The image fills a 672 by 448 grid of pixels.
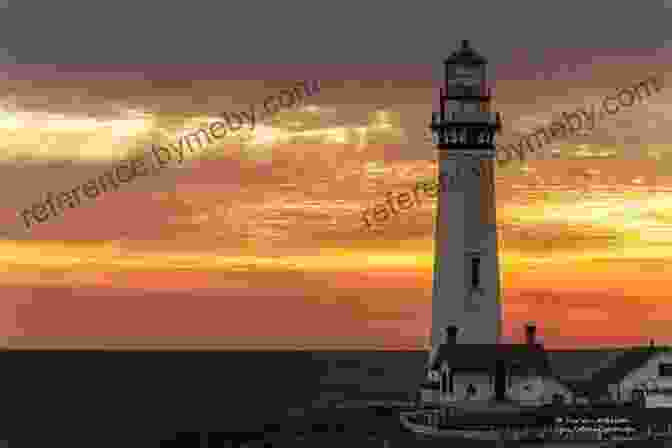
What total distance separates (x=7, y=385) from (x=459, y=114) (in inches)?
3068

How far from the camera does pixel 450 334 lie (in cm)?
6694

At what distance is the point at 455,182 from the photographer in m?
68.1

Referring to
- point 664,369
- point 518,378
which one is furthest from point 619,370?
point 518,378

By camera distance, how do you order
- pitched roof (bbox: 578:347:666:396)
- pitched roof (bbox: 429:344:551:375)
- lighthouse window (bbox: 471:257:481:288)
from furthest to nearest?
pitched roof (bbox: 578:347:666:396)
lighthouse window (bbox: 471:257:481:288)
pitched roof (bbox: 429:344:551:375)

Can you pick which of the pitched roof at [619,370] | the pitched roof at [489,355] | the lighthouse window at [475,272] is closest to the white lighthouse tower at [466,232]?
the lighthouse window at [475,272]

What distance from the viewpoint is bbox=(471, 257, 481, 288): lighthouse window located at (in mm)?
67500

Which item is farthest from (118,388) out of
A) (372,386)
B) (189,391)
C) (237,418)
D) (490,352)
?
(490,352)

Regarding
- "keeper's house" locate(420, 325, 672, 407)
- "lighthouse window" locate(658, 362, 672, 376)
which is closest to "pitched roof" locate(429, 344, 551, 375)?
"keeper's house" locate(420, 325, 672, 407)

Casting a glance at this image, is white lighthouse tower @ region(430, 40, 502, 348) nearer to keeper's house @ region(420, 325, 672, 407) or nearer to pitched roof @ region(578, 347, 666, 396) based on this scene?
keeper's house @ region(420, 325, 672, 407)

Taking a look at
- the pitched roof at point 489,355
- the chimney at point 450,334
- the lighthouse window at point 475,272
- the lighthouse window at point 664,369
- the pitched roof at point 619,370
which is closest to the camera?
the pitched roof at point 489,355

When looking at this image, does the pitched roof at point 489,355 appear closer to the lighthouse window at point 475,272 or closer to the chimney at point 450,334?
the chimney at point 450,334

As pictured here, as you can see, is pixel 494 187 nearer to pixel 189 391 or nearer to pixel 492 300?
pixel 492 300

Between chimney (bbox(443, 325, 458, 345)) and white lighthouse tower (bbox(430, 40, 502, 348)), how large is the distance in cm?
15

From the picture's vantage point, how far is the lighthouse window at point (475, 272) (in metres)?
67.5
